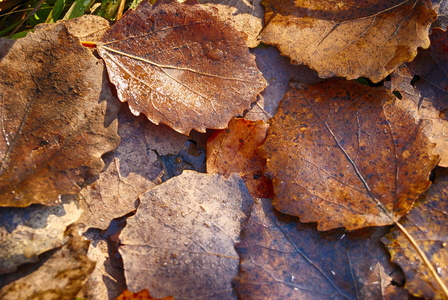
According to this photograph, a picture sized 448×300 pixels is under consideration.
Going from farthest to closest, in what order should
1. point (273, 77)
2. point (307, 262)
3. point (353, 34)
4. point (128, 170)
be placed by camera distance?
1. point (273, 77)
2. point (353, 34)
3. point (128, 170)
4. point (307, 262)

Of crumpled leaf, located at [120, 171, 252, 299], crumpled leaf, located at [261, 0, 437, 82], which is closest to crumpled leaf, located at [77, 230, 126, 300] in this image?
crumpled leaf, located at [120, 171, 252, 299]

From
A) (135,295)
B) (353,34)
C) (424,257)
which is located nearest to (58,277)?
(135,295)

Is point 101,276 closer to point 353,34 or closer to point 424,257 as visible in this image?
point 424,257

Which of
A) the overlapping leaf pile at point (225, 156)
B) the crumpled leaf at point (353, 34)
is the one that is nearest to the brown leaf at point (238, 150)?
the overlapping leaf pile at point (225, 156)

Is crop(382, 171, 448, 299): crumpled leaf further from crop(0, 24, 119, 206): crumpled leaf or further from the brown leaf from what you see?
crop(0, 24, 119, 206): crumpled leaf

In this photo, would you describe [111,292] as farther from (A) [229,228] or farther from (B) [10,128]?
(B) [10,128]

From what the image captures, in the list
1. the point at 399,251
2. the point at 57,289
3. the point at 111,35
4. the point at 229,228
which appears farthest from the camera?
the point at 111,35

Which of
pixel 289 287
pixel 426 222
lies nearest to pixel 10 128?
pixel 289 287
